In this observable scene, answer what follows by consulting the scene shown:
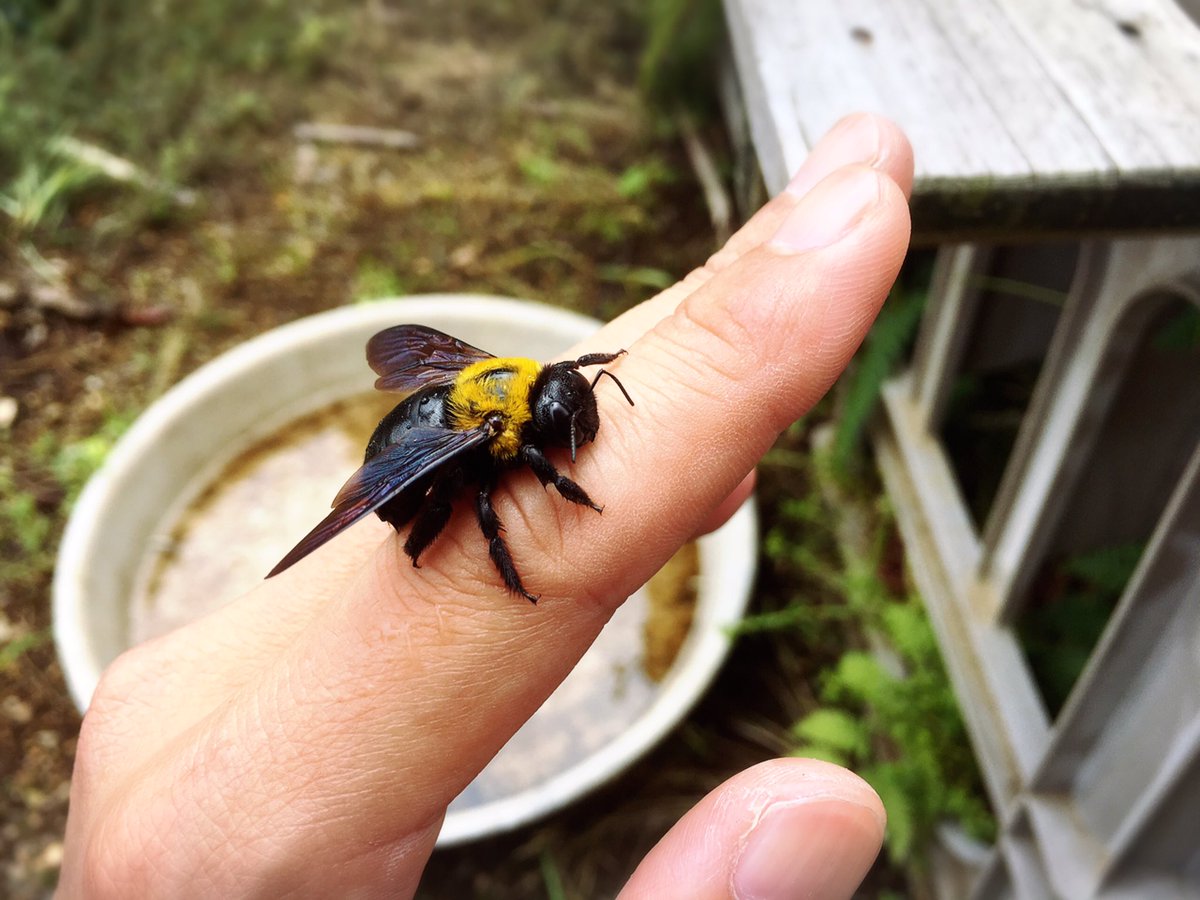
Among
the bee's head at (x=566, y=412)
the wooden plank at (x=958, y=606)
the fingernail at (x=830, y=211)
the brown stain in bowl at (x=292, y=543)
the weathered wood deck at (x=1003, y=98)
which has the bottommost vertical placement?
the brown stain in bowl at (x=292, y=543)

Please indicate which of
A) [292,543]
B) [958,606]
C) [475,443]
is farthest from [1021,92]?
[292,543]

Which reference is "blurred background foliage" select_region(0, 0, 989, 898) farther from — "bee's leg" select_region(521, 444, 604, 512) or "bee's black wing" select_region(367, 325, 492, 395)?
"bee's leg" select_region(521, 444, 604, 512)

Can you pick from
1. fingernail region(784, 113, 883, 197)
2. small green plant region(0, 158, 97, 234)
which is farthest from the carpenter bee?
small green plant region(0, 158, 97, 234)

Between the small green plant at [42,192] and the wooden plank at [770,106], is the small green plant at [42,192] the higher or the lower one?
the lower one

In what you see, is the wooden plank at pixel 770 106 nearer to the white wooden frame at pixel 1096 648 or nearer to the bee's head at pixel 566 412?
the bee's head at pixel 566 412

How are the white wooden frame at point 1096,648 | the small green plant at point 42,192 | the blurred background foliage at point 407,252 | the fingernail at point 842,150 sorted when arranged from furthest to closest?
1. the small green plant at point 42,192
2. the blurred background foliage at point 407,252
3. the white wooden frame at point 1096,648
4. the fingernail at point 842,150

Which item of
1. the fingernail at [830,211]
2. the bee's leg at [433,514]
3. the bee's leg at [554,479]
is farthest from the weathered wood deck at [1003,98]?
the bee's leg at [433,514]
